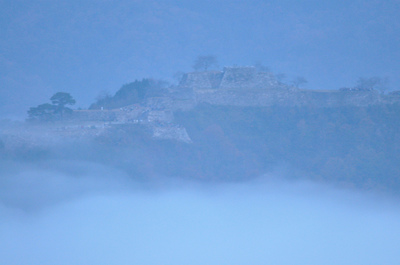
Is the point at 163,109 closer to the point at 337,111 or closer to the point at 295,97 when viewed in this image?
the point at 295,97

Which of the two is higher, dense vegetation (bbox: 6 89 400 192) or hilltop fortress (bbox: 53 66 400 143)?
hilltop fortress (bbox: 53 66 400 143)

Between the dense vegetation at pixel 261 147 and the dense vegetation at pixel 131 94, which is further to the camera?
the dense vegetation at pixel 131 94

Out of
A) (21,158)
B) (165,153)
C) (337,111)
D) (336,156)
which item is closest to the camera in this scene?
(21,158)

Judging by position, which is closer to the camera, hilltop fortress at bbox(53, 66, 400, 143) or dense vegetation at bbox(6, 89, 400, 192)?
dense vegetation at bbox(6, 89, 400, 192)

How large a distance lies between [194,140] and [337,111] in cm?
754

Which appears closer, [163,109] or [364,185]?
[364,185]

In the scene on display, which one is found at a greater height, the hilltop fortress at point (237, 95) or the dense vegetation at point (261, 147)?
the hilltop fortress at point (237, 95)

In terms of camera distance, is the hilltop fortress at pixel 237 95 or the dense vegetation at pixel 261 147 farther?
the hilltop fortress at pixel 237 95

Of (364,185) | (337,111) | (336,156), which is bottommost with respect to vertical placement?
(364,185)

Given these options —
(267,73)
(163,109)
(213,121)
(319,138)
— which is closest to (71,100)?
(163,109)

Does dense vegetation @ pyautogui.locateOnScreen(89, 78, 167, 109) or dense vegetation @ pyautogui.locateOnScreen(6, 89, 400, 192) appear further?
dense vegetation @ pyautogui.locateOnScreen(89, 78, 167, 109)

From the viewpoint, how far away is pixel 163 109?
28.6 metres

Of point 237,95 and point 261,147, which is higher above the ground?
point 237,95

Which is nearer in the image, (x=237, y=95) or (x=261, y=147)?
(x=261, y=147)
